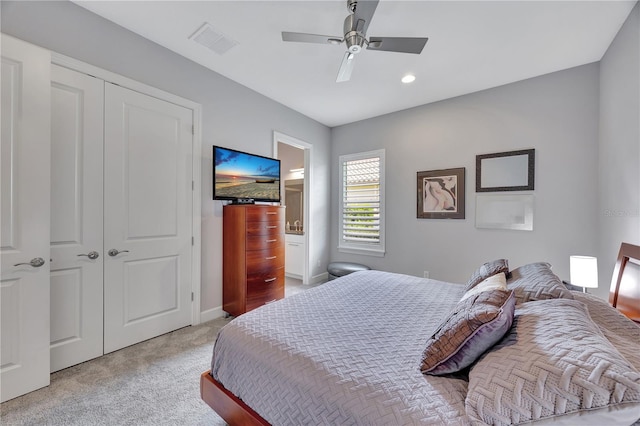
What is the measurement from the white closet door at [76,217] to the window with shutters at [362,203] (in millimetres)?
3505

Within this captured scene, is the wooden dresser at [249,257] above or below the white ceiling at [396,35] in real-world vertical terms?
below

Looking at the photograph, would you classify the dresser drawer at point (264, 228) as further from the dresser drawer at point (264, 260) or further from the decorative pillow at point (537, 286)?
the decorative pillow at point (537, 286)

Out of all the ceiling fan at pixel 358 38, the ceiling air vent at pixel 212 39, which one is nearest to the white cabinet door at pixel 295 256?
the ceiling air vent at pixel 212 39

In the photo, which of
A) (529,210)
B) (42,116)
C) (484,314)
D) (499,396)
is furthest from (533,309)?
(42,116)

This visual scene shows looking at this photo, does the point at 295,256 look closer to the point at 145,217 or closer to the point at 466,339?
the point at 145,217

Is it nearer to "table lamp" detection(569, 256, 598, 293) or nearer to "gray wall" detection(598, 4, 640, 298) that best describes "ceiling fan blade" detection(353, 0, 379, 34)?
"gray wall" detection(598, 4, 640, 298)

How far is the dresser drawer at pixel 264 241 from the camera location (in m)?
3.01

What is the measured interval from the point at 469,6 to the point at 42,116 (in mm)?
3272

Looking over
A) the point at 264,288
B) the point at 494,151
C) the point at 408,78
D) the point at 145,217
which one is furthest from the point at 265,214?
the point at 494,151

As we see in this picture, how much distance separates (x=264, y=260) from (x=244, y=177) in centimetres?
107

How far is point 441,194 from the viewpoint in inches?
149

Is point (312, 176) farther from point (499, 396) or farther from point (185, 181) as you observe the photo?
point (499, 396)

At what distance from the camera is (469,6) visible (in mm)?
2053

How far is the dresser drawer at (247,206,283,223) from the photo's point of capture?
9.89 feet
